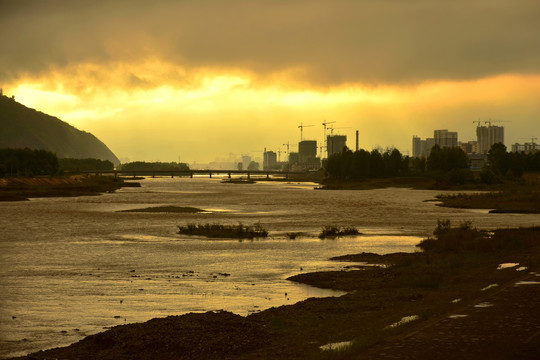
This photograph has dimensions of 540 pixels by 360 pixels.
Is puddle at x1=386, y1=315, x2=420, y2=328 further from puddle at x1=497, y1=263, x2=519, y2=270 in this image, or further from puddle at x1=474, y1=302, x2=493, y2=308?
puddle at x1=497, y1=263, x2=519, y2=270

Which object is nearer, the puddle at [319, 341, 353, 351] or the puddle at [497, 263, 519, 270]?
the puddle at [319, 341, 353, 351]

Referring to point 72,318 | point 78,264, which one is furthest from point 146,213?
point 72,318

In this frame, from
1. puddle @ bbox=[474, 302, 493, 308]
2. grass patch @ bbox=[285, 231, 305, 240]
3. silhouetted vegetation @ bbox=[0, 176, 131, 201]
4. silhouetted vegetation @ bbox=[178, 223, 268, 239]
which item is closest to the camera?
puddle @ bbox=[474, 302, 493, 308]

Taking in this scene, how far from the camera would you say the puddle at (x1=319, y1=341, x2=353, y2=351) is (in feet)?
60.6

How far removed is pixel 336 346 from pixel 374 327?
2877 millimetres

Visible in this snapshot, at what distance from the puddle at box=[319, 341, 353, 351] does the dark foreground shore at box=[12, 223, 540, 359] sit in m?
0.12

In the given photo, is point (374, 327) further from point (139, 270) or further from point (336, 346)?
point (139, 270)

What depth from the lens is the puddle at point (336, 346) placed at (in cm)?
1848

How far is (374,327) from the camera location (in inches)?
853

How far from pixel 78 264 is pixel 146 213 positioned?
53856mm

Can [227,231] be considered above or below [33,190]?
below

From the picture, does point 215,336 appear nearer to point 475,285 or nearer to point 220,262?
point 475,285

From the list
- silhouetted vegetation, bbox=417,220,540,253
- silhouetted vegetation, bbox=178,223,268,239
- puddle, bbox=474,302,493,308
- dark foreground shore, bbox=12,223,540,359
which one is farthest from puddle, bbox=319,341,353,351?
silhouetted vegetation, bbox=178,223,268,239

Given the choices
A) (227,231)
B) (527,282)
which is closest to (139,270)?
(527,282)
